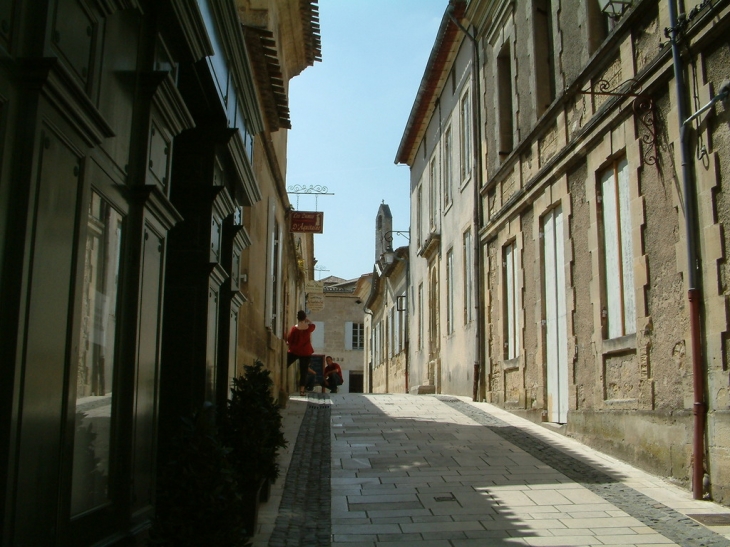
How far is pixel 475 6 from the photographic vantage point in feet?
52.7

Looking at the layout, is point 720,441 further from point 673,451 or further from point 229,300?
point 229,300

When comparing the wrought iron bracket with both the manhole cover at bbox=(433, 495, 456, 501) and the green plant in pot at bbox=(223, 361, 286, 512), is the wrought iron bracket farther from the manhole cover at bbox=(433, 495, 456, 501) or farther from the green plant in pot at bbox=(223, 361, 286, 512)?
the green plant in pot at bbox=(223, 361, 286, 512)

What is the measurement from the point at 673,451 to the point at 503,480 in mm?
1554

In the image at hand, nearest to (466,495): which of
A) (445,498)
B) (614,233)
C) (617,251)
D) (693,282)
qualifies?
(445,498)

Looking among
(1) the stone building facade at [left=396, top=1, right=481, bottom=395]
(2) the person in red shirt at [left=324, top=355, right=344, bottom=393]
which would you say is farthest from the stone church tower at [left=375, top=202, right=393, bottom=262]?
(2) the person in red shirt at [left=324, top=355, right=344, bottom=393]

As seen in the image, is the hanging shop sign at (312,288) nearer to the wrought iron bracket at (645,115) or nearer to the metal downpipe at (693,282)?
the wrought iron bracket at (645,115)

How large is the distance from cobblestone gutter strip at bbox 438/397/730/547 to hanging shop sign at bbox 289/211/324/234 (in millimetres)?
11139

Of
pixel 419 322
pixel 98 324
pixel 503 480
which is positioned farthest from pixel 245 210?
pixel 419 322

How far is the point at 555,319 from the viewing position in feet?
36.7

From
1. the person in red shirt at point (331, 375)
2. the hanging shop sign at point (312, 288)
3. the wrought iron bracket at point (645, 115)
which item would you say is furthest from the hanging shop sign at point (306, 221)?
the hanging shop sign at point (312, 288)

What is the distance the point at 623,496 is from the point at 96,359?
4.76 m

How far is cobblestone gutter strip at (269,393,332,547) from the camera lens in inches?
224

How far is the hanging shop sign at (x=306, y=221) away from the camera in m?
21.1

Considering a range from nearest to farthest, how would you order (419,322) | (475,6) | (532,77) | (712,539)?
(712,539), (532,77), (475,6), (419,322)
